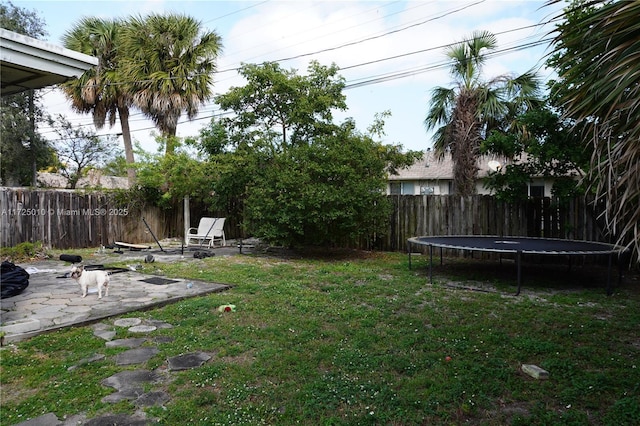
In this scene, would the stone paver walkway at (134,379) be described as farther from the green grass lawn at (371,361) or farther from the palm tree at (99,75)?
the palm tree at (99,75)

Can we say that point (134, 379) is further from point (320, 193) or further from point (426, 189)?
point (426, 189)

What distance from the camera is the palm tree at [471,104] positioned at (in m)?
10.2

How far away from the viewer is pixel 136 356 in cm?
312

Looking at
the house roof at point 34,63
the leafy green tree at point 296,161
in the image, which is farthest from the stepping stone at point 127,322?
the leafy green tree at point 296,161

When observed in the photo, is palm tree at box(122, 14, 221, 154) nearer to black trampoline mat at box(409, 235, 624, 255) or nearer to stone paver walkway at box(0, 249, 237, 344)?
stone paver walkway at box(0, 249, 237, 344)

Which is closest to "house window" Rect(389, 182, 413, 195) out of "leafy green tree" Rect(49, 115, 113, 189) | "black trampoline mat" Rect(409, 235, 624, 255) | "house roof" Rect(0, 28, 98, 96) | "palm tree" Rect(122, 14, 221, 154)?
"palm tree" Rect(122, 14, 221, 154)

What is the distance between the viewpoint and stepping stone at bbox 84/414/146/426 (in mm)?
2176

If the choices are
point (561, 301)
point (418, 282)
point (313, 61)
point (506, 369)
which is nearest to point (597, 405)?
point (506, 369)

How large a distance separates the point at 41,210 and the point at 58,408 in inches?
359

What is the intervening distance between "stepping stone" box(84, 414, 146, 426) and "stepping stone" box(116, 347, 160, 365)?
2.60ft

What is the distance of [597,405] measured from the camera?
2395 mm

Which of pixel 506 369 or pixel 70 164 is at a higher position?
pixel 70 164

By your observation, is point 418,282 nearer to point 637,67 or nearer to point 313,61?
point 637,67

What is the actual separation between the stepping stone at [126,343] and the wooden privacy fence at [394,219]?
7.23 m
